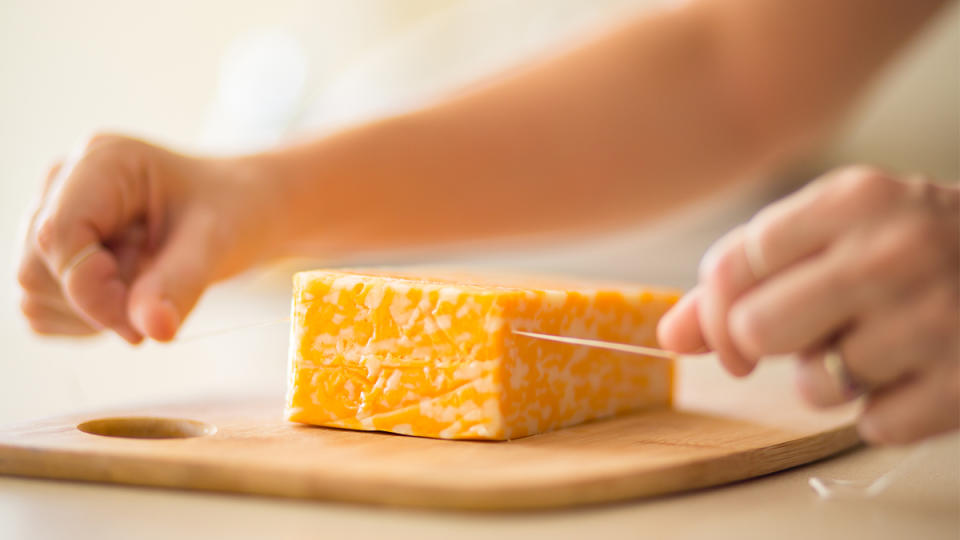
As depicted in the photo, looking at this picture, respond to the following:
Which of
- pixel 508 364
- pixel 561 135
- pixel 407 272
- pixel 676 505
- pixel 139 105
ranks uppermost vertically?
pixel 139 105

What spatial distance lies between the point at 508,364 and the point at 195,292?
41 cm

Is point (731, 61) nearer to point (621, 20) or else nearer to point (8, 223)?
point (621, 20)

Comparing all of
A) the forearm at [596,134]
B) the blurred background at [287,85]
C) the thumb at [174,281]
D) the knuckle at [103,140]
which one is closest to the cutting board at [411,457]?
the thumb at [174,281]

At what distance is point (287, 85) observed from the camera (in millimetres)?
4535

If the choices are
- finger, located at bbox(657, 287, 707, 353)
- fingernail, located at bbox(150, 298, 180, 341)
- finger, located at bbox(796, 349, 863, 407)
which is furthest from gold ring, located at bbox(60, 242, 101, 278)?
finger, located at bbox(796, 349, 863, 407)

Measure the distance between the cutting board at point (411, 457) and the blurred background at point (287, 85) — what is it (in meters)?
1.42

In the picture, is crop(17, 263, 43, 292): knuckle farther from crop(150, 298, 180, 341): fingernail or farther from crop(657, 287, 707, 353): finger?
crop(657, 287, 707, 353): finger

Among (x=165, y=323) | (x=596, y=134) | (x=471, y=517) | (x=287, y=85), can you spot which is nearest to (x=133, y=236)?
(x=165, y=323)

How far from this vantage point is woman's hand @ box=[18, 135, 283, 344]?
1.11 meters

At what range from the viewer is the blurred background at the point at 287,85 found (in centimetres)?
303

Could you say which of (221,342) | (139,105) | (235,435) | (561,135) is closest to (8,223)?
(139,105)

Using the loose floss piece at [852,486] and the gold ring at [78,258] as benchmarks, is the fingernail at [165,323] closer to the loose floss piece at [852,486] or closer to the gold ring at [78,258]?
the gold ring at [78,258]

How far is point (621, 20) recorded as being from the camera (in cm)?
168

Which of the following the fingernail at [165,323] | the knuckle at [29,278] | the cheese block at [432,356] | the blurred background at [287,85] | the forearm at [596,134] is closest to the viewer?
the cheese block at [432,356]
